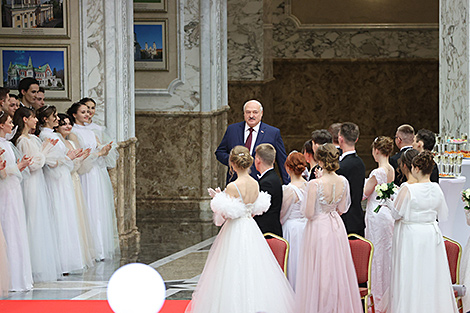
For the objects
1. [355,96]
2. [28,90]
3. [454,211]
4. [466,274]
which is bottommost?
[466,274]

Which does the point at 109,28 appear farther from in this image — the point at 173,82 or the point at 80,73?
the point at 173,82

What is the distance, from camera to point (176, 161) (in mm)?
13445

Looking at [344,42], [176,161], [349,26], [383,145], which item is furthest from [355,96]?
[383,145]

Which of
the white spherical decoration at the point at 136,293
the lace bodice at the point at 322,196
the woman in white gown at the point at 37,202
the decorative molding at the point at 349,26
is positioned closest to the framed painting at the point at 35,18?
the woman in white gown at the point at 37,202

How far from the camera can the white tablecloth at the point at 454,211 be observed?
7938 millimetres

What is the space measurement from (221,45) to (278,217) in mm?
7620

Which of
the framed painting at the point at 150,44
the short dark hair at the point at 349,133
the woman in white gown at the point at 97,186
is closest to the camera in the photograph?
the short dark hair at the point at 349,133

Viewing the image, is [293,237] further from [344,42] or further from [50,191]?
[344,42]

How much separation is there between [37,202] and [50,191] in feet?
1.16

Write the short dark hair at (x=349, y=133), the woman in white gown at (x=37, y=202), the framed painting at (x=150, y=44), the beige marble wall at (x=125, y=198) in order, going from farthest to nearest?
the framed painting at (x=150, y=44), the beige marble wall at (x=125, y=198), the woman in white gown at (x=37, y=202), the short dark hair at (x=349, y=133)

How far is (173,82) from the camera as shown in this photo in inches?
520

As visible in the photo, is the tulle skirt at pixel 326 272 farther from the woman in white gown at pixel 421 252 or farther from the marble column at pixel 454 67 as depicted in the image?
the marble column at pixel 454 67

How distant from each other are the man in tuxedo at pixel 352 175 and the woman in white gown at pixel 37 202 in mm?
3200

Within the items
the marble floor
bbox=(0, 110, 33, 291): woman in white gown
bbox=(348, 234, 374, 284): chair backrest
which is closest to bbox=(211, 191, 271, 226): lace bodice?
bbox=(348, 234, 374, 284): chair backrest
